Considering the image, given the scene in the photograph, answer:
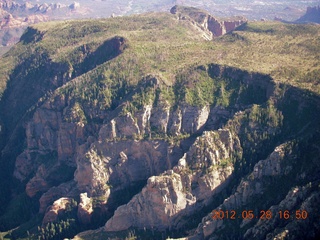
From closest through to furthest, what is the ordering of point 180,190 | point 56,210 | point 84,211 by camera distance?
point 180,190
point 84,211
point 56,210

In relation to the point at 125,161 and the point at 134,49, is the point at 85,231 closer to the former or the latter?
the point at 125,161

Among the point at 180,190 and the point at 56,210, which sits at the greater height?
the point at 180,190

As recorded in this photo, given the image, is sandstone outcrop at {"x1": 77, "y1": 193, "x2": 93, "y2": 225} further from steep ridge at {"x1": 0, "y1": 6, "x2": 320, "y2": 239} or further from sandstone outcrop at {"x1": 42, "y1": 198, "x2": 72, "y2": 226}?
sandstone outcrop at {"x1": 42, "y1": 198, "x2": 72, "y2": 226}

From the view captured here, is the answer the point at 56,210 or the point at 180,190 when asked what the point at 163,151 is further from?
the point at 56,210

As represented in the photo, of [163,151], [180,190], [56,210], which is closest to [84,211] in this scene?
[56,210]

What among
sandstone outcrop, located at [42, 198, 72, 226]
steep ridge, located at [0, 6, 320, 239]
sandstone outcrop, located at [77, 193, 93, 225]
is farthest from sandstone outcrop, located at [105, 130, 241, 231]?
sandstone outcrop, located at [42, 198, 72, 226]

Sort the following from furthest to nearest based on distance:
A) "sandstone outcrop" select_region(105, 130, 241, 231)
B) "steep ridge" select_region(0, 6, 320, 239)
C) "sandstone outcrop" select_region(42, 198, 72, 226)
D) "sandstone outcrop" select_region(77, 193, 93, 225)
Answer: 1. "sandstone outcrop" select_region(42, 198, 72, 226)
2. "sandstone outcrop" select_region(77, 193, 93, 225)
3. "sandstone outcrop" select_region(105, 130, 241, 231)
4. "steep ridge" select_region(0, 6, 320, 239)

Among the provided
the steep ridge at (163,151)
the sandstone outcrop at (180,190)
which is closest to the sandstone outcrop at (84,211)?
the steep ridge at (163,151)

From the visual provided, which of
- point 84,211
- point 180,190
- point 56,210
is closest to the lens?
point 180,190

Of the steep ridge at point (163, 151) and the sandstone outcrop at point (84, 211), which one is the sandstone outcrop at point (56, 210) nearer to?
the steep ridge at point (163, 151)
